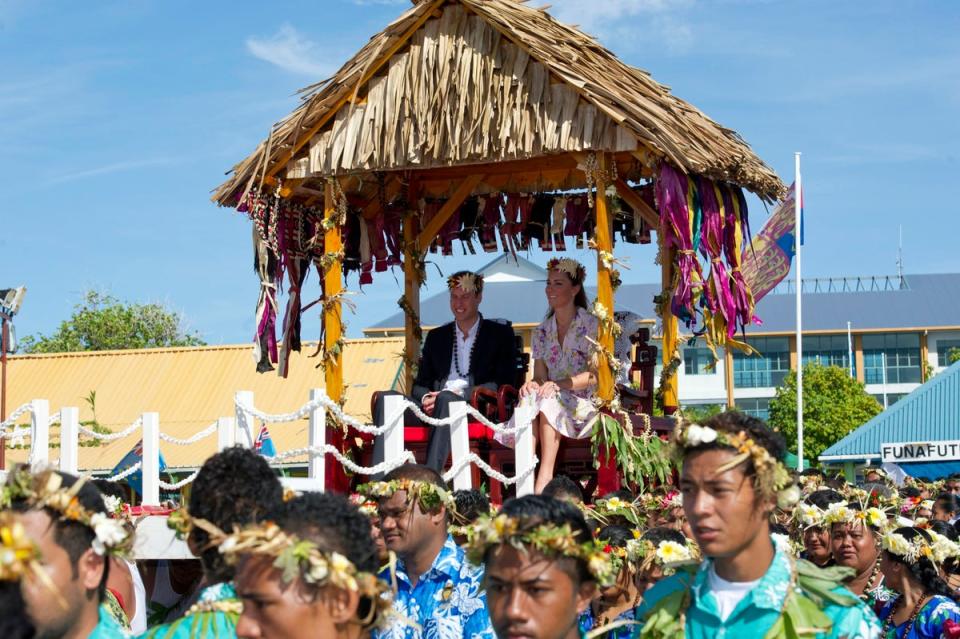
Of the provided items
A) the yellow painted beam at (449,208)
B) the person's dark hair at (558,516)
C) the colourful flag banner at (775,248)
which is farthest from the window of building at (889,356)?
the person's dark hair at (558,516)

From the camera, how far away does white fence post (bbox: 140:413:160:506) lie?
10852 millimetres

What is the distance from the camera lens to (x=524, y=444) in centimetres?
1079

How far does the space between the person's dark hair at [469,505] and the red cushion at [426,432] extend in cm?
271

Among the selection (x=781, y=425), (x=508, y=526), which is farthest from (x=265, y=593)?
(x=781, y=425)

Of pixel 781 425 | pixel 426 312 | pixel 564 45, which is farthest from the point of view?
pixel 426 312

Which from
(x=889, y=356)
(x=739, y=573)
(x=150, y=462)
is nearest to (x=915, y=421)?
(x=150, y=462)

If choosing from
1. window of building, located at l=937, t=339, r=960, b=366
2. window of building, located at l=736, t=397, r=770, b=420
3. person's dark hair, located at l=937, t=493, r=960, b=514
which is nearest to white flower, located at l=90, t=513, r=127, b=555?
person's dark hair, located at l=937, t=493, r=960, b=514

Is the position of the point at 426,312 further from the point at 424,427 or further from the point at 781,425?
the point at 424,427

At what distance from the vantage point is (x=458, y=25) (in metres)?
11.7

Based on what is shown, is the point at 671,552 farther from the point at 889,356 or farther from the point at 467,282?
the point at 889,356

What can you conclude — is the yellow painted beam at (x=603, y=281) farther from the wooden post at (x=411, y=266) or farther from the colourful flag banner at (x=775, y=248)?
the colourful flag banner at (x=775, y=248)

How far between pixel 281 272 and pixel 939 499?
5.93m

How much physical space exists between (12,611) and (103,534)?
1.15 feet

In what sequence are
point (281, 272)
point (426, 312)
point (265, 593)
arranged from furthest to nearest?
point (426, 312) → point (281, 272) → point (265, 593)
